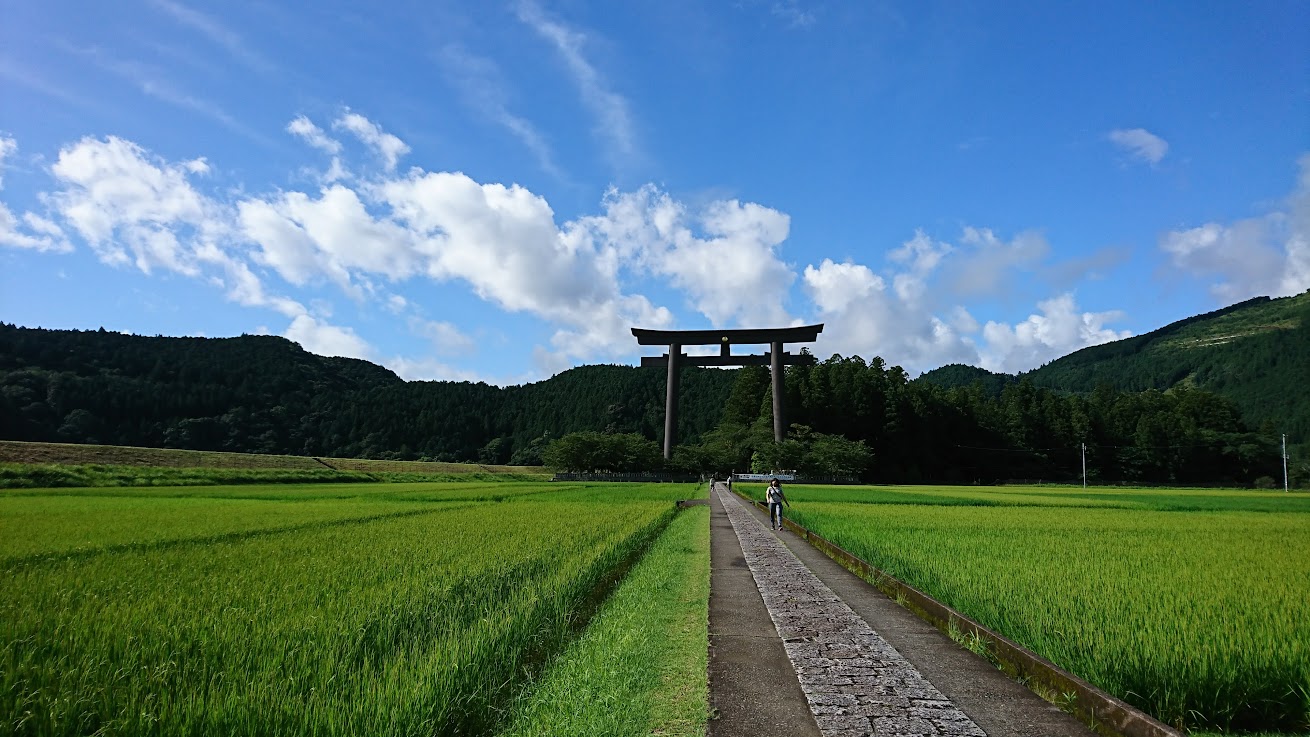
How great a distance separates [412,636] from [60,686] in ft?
5.70

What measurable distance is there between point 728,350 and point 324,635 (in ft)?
147

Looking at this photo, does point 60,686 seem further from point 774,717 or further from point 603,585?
point 603,585

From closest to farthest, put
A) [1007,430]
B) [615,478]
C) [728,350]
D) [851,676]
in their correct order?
[851,676]
[728,350]
[615,478]
[1007,430]

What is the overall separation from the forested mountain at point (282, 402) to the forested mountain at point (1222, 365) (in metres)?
51.7

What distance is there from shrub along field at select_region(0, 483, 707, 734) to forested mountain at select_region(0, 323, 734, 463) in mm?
78663

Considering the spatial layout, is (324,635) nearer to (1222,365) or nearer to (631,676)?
(631,676)

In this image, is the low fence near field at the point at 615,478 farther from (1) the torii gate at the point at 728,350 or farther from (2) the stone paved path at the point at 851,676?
(2) the stone paved path at the point at 851,676

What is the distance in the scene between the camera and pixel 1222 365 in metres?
110

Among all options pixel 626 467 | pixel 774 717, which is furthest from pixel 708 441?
pixel 774 717

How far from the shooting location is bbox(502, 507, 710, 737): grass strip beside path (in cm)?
331

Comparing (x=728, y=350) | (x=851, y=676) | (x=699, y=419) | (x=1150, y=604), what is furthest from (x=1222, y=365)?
(x=851, y=676)

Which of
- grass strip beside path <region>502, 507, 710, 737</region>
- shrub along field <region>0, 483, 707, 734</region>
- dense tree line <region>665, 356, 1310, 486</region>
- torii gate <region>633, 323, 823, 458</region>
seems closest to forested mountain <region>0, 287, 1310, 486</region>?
dense tree line <region>665, 356, 1310, 486</region>

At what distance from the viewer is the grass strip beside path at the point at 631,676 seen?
130 inches

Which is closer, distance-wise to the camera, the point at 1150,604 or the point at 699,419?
the point at 1150,604
